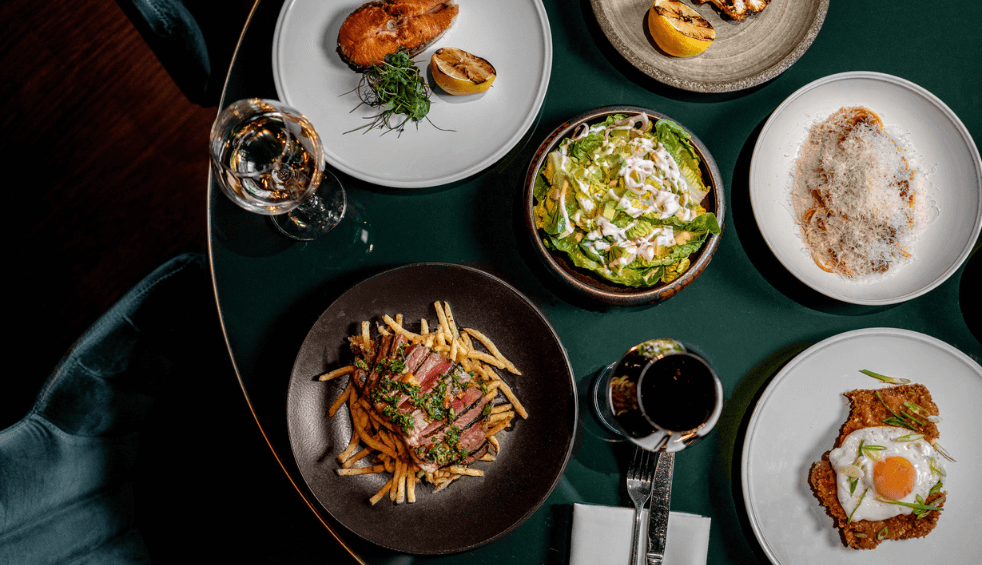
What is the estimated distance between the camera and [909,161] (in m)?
1.87

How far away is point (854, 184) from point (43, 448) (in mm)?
2564

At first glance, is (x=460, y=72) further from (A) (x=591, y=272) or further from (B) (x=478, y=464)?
(B) (x=478, y=464)

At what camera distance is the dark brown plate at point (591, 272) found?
1.63 meters

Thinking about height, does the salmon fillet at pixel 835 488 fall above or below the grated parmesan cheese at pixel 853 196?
below

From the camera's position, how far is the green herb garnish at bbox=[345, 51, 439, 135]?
67.4 inches

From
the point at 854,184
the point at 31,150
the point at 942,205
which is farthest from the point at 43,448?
the point at 942,205

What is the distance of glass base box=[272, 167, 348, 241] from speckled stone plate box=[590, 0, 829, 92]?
0.99m

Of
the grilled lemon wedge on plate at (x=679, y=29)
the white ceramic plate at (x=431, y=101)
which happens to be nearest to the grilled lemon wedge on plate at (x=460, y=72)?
the white ceramic plate at (x=431, y=101)

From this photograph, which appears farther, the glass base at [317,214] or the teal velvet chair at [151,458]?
the glass base at [317,214]

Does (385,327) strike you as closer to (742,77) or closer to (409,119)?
(409,119)

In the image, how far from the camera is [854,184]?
1.79m

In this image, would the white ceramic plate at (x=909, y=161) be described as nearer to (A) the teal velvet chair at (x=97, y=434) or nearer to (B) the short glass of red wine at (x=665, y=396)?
(B) the short glass of red wine at (x=665, y=396)

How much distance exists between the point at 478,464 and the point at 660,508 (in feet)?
1.82

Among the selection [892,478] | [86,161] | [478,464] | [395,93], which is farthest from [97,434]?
[892,478]
